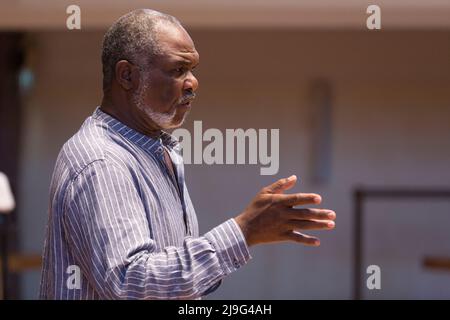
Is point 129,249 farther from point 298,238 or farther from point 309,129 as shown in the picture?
point 309,129

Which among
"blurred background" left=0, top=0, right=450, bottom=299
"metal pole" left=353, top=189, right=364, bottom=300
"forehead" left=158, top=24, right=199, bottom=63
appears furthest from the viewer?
"blurred background" left=0, top=0, right=450, bottom=299

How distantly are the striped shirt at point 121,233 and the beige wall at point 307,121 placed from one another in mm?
3584

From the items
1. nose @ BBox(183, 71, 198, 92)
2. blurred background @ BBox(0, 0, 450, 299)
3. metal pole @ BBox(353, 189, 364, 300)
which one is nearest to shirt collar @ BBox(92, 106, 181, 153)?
nose @ BBox(183, 71, 198, 92)

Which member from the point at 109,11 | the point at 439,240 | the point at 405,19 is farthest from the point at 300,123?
the point at 109,11

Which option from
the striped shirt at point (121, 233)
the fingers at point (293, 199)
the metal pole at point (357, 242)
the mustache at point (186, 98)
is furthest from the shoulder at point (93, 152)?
the metal pole at point (357, 242)

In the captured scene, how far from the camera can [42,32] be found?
5.04 meters

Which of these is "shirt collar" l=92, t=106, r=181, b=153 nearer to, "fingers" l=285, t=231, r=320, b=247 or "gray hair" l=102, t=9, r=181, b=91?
"gray hair" l=102, t=9, r=181, b=91

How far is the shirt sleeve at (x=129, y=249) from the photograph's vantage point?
121cm

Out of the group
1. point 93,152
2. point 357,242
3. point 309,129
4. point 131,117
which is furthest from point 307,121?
point 93,152

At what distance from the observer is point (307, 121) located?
511cm

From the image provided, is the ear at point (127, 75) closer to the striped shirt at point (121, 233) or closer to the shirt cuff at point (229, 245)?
the striped shirt at point (121, 233)

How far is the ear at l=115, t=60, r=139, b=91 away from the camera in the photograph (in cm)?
139
